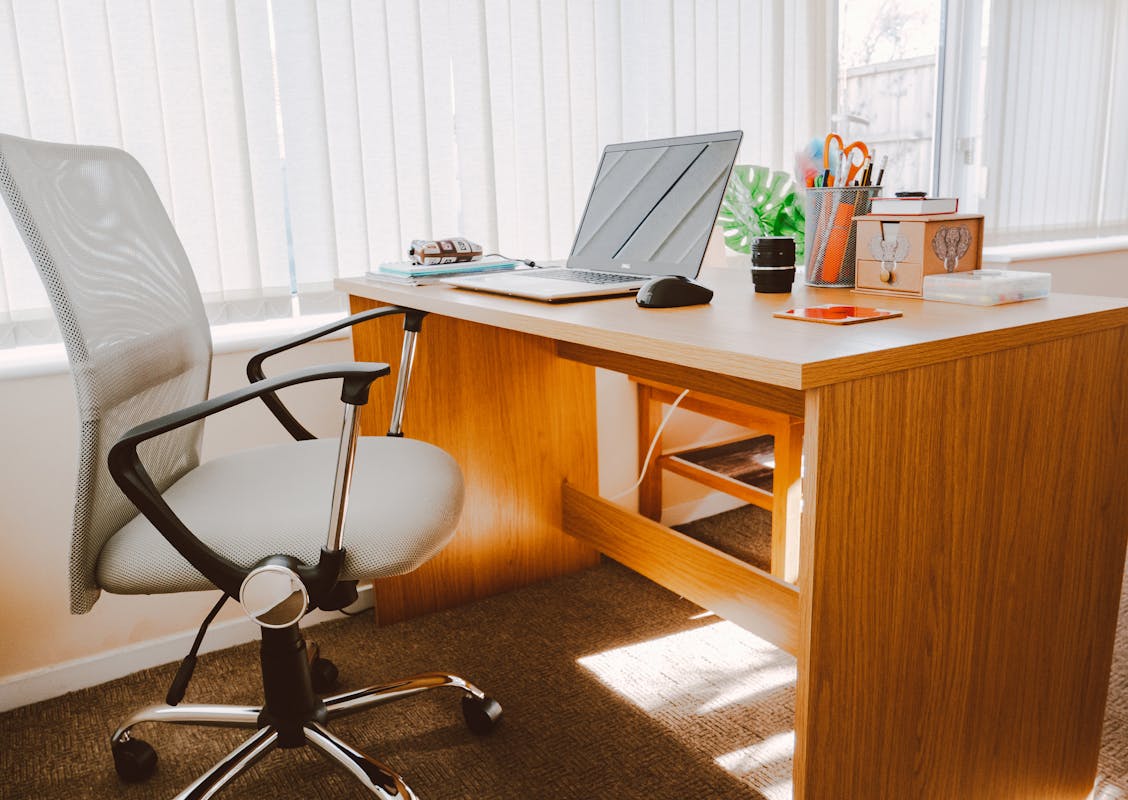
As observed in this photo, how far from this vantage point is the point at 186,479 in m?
1.37

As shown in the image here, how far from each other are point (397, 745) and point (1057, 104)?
3265 millimetres

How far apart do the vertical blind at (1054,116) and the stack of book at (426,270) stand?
7.33 ft

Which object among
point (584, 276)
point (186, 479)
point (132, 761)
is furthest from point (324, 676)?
point (584, 276)

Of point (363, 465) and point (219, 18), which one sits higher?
point (219, 18)

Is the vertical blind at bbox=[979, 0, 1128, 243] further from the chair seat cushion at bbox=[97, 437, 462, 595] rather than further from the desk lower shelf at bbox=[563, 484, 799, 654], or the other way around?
the chair seat cushion at bbox=[97, 437, 462, 595]

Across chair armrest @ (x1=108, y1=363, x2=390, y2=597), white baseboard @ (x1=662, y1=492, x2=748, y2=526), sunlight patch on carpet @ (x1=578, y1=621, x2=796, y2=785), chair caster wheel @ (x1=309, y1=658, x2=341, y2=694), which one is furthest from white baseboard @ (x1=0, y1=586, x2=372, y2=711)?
white baseboard @ (x1=662, y1=492, x2=748, y2=526)

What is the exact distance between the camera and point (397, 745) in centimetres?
157

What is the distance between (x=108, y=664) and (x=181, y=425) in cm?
106

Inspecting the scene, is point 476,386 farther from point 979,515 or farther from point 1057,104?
point 1057,104

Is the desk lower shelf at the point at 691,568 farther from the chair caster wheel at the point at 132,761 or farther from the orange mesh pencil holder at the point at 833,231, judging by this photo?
the chair caster wheel at the point at 132,761

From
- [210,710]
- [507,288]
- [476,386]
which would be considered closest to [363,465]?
[507,288]

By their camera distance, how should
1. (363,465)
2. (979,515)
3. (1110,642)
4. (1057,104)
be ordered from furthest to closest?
(1057,104) → (363,465) → (1110,642) → (979,515)

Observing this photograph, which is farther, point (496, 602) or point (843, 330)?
point (496, 602)

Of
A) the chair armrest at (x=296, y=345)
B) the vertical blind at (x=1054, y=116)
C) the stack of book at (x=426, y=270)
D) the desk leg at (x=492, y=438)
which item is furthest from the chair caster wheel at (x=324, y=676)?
the vertical blind at (x=1054, y=116)
